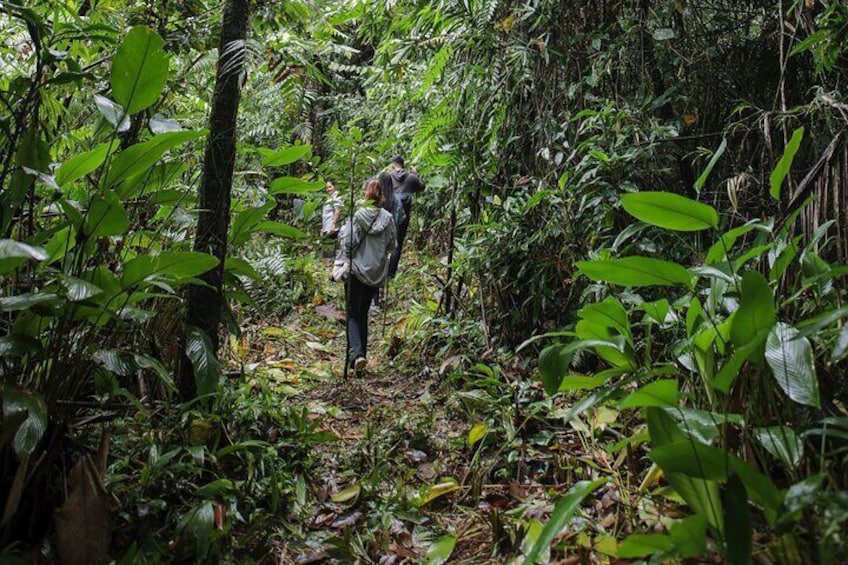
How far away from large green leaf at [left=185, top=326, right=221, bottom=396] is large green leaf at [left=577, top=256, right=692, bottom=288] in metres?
1.54

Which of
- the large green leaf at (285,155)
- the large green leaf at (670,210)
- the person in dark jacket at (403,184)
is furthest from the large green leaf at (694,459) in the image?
the person in dark jacket at (403,184)

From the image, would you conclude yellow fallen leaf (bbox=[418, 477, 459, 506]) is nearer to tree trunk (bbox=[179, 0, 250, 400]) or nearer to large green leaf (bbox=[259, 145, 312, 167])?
tree trunk (bbox=[179, 0, 250, 400])

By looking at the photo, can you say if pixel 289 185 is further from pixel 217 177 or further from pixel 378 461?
pixel 378 461

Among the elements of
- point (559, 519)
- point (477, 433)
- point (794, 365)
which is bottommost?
point (477, 433)

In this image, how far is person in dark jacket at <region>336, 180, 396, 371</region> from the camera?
4664 millimetres

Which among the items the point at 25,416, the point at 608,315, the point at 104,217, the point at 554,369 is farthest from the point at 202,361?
the point at 608,315

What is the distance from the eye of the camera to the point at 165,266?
2.05 m

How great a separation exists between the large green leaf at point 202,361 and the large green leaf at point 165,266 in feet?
1.48

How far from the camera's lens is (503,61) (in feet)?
14.3

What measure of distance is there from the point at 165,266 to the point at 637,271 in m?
1.57

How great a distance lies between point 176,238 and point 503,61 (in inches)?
104

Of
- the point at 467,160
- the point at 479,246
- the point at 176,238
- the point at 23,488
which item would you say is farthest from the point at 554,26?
the point at 23,488

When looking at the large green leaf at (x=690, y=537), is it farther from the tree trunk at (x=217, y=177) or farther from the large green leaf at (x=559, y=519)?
the tree trunk at (x=217, y=177)

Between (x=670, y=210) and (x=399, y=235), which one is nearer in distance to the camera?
(x=670, y=210)
